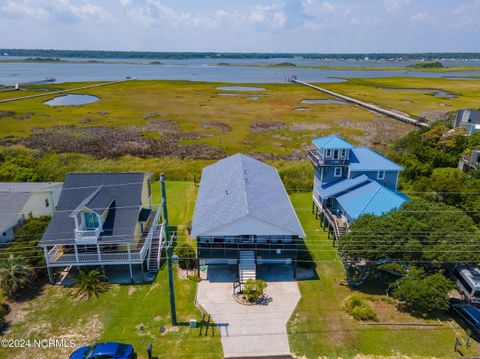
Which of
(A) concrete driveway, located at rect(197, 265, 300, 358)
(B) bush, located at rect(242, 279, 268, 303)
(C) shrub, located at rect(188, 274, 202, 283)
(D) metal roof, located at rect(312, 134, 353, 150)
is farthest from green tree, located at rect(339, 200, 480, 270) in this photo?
(C) shrub, located at rect(188, 274, 202, 283)

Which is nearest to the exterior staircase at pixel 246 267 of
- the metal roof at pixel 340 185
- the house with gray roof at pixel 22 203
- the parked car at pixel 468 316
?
the metal roof at pixel 340 185

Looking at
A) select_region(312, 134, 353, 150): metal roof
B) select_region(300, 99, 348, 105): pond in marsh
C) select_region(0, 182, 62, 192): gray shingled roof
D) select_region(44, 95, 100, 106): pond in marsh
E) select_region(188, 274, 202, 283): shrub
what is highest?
select_region(312, 134, 353, 150): metal roof

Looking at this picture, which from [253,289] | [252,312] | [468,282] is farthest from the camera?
[253,289]

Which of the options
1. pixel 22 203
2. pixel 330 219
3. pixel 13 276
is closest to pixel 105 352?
pixel 13 276

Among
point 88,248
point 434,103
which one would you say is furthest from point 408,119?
point 88,248

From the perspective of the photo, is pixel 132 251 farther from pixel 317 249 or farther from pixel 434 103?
pixel 434 103

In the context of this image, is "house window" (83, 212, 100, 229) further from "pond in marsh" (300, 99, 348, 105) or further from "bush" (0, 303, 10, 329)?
"pond in marsh" (300, 99, 348, 105)

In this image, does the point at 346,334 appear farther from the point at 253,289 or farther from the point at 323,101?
the point at 323,101
